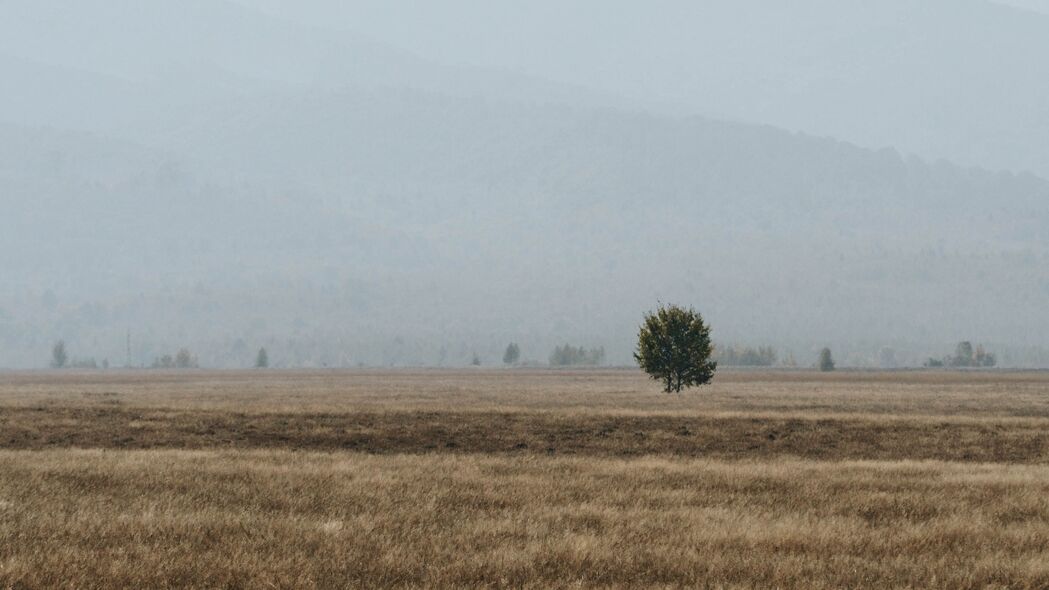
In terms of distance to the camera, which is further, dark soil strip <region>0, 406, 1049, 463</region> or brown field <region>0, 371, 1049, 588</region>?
dark soil strip <region>0, 406, 1049, 463</region>

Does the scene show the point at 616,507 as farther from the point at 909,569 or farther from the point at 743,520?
the point at 909,569

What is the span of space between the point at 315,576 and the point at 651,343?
206 feet

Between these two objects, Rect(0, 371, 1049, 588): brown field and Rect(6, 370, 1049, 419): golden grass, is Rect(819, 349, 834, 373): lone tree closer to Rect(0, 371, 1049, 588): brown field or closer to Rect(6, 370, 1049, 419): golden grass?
Rect(6, 370, 1049, 419): golden grass

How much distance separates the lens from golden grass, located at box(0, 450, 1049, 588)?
1222 centimetres

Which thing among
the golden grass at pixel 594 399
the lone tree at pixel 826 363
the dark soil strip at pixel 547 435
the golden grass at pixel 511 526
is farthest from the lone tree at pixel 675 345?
the lone tree at pixel 826 363

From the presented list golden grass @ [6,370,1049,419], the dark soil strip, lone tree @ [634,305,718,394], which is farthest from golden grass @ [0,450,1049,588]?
lone tree @ [634,305,718,394]

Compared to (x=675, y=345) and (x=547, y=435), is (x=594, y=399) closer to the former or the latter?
(x=675, y=345)

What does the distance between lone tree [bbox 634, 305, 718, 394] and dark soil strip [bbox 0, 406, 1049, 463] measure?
107ft

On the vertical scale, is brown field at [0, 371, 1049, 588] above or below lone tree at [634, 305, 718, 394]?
below

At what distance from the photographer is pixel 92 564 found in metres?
12.2

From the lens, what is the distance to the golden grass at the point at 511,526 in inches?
481

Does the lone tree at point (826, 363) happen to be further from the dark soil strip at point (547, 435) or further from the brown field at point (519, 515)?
the brown field at point (519, 515)

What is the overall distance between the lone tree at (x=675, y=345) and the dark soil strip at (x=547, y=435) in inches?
1289

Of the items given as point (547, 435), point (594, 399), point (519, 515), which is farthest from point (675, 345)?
point (519, 515)
